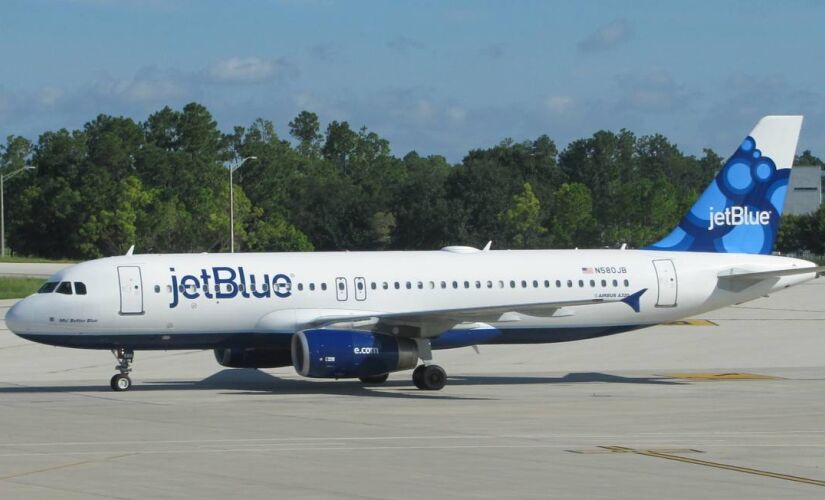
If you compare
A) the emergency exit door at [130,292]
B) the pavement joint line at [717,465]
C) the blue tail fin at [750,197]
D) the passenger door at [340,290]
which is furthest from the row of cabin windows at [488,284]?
the pavement joint line at [717,465]

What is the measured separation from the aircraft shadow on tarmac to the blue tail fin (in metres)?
4.40

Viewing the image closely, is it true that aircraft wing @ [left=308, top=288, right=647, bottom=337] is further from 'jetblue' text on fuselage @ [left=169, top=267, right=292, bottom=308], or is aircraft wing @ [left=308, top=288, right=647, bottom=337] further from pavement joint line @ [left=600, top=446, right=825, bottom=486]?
pavement joint line @ [left=600, top=446, right=825, bottom=486]

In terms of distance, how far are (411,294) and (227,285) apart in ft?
15.5

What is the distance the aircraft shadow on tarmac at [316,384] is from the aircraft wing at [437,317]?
60.5 inches

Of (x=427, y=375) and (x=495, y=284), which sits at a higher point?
(x=495, y=284)

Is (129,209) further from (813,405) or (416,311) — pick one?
(813,405)

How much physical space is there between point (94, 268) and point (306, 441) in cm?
1182

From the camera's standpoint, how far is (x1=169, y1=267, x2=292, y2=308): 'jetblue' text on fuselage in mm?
33062

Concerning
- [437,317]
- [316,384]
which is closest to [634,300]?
[437,317]

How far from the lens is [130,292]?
107 ft

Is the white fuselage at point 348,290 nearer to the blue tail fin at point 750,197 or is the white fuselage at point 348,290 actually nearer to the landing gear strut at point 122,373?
the landing gear strut at point 122,373

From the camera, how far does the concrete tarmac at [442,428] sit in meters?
18.6

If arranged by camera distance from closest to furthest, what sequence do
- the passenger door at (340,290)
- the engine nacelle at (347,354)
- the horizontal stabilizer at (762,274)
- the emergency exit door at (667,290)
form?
the engine nacelle at (347,354) < the passenger door at (340,290) < the horizontal stabilizer at (762,274) < the emergency exit door at (667,290)

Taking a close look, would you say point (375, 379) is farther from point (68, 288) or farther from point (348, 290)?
point (68, 288)
